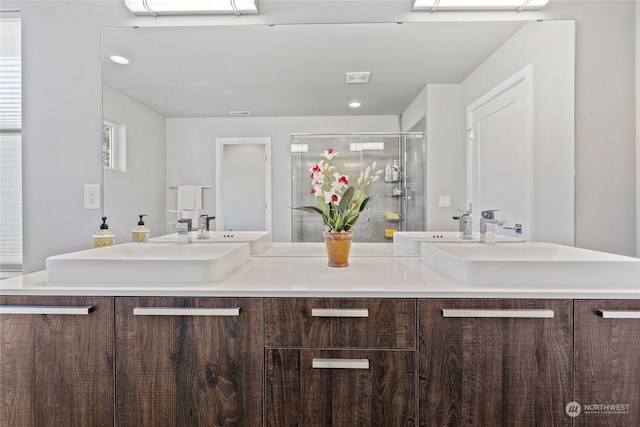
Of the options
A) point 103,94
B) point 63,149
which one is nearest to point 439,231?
point 103,94

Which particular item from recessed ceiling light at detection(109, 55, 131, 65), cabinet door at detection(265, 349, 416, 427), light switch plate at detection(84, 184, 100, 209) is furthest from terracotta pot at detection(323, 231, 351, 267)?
recessed ceiling light at detection(109, 55, 131, 65)

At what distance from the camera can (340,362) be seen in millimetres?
1056

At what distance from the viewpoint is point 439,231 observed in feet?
5.52

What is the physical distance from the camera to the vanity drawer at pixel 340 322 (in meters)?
1.06

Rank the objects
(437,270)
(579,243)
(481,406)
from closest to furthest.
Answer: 1. (481,406)
2. (437,270)
3. (579,243)

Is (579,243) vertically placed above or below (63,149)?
below

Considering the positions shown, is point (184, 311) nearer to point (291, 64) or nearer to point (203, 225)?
point (203, 225)

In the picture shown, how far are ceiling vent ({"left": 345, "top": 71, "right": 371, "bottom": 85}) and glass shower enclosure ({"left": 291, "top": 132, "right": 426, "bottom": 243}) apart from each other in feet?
0.89

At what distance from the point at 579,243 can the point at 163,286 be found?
1.88 m

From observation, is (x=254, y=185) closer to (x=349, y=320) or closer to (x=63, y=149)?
(x=349, y=320)

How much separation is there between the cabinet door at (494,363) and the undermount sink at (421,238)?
2.07 ft

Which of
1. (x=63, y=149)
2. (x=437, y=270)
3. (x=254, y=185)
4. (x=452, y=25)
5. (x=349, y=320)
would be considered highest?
(x=452, y=25)

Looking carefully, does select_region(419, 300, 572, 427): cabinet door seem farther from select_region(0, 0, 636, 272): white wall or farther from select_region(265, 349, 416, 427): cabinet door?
select_region(0, 0, 636, 272): white wall

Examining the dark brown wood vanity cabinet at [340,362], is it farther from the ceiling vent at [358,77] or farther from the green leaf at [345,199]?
the ceiling vent at [358,77]
